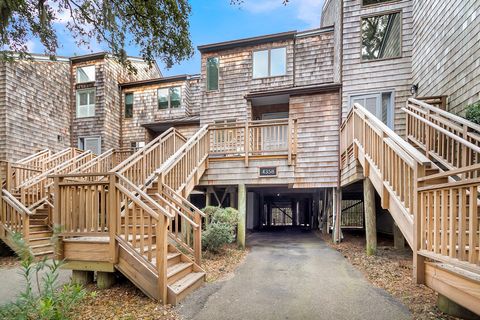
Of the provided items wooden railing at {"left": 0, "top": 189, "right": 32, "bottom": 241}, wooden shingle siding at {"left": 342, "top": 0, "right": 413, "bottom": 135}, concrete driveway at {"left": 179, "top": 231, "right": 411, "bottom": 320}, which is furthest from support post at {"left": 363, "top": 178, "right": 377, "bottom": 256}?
wooden railing at {"left": 0, "top": 189, "right": 32, "bottom": 241}

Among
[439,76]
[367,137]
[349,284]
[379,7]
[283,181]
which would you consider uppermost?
[379,7]

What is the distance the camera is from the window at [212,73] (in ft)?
40.5

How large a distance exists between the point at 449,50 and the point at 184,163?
7.24m

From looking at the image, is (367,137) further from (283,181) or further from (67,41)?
(67,41)

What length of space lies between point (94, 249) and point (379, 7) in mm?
11268

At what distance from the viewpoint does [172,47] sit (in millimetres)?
6055

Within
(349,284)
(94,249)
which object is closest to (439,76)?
(349,284)

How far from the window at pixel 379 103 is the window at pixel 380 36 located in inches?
55.2

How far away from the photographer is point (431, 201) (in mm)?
3250

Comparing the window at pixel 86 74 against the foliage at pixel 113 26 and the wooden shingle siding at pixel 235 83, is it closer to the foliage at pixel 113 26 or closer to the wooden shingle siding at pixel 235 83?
the wooden shingle siding at pixel 235 83

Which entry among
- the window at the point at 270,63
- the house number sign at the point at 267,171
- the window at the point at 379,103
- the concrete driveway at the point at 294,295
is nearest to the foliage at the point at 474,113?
the concrete driveway at the point at 294,295

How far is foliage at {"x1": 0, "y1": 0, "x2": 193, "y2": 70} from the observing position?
17.6ft

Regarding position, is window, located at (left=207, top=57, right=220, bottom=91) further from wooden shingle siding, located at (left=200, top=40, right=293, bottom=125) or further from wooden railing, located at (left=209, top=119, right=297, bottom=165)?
wooden railing, located at (left=209, top=119, right=297, bottom=165)

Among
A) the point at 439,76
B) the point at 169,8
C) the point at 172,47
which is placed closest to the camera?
the point at 169,8
